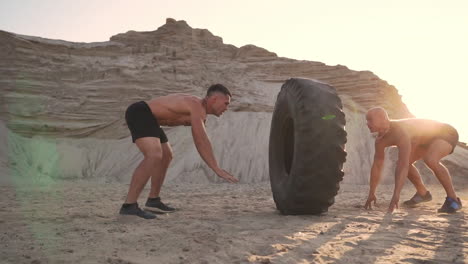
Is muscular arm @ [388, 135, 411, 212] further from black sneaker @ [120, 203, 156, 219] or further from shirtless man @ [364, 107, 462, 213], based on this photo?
black sneaker @ [120, 203, 156, 219]

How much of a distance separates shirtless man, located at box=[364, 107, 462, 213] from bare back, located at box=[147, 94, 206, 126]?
2333 mm

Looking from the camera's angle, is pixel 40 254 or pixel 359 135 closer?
pixel 40 254

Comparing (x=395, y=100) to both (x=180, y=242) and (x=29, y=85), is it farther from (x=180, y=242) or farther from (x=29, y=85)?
(x=180, y=242)

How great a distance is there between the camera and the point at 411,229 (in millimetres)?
3525

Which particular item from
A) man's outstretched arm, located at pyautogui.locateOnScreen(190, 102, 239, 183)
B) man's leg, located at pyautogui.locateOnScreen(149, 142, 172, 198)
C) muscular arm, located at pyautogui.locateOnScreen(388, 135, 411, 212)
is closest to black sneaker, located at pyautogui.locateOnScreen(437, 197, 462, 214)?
muscular arm, located at pyautogui.locateOnScreen(388, 135, 411, 212)

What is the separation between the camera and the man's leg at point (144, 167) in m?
4.21

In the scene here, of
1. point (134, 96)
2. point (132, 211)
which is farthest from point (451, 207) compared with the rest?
point (134, 96)

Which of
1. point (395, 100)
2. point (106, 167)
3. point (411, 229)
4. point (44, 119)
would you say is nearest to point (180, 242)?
point (411, 229)

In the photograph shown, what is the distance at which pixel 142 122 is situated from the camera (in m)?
4.49

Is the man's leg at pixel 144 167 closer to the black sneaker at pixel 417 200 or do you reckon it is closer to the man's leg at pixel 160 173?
the man's leg at pixel 160 173

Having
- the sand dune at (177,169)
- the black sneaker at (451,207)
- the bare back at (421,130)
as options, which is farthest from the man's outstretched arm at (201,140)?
the black sneaker at (451,207)

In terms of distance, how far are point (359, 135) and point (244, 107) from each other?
16.2 feet

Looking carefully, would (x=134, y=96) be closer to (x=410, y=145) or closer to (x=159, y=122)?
(x=159, y=122)

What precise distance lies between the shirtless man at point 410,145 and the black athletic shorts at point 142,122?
9.15 ft
